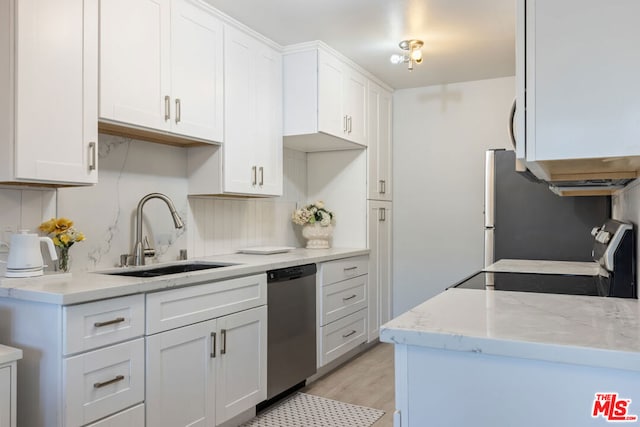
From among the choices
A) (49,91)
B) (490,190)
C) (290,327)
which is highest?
(49,91)

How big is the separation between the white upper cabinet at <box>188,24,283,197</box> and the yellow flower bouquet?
870mm

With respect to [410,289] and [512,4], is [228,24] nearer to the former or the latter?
[512,4]

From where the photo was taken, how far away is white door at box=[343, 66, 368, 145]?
3.61 metres

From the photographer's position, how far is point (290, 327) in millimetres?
2865

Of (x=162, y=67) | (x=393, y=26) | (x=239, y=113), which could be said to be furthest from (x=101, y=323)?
(x=393, y=26)

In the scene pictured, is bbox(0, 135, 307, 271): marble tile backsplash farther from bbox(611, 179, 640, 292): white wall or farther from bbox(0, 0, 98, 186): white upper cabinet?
bbox(611, 179, 640, 292): white wall

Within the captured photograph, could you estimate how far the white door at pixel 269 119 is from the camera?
3045 mm

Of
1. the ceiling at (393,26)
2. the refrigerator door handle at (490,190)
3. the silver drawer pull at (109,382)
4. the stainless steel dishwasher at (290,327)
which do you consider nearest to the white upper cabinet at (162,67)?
the ceiling at (393,26)

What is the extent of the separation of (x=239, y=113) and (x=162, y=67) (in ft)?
2.02

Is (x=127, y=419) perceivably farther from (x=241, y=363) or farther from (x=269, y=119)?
(x=269, y=119)

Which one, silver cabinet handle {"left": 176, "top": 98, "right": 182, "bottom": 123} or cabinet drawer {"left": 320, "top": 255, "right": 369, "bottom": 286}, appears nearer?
silver cabinet handle {"left": 176, "top": 98, "right": 182, "bottom": 123}

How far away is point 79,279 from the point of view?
6.34 ft

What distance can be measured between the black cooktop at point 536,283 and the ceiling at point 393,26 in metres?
1.52

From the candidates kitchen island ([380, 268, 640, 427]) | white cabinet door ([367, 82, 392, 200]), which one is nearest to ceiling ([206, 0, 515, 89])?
white cabinet door ([367, 82, 392, 200])
